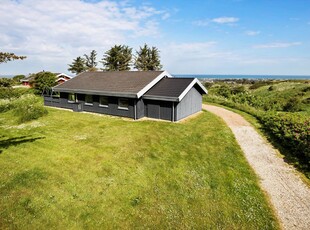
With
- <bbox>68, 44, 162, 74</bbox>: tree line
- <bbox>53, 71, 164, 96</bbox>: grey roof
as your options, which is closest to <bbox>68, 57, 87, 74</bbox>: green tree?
<bbox>68, 44, 162, 74</bbox>: tree line

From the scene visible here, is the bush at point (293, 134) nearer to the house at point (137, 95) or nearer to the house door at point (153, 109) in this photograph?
the house at point (137, 95)

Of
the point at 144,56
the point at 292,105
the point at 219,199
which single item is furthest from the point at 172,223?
the point at 144,56

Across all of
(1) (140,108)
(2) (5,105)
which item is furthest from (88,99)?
(2) (5,105)

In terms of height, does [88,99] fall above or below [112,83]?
below

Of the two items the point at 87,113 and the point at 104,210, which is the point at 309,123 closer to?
the point at 104,210

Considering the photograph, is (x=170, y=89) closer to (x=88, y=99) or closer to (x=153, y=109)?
(x=153, y=109)

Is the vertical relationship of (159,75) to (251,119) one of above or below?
above
